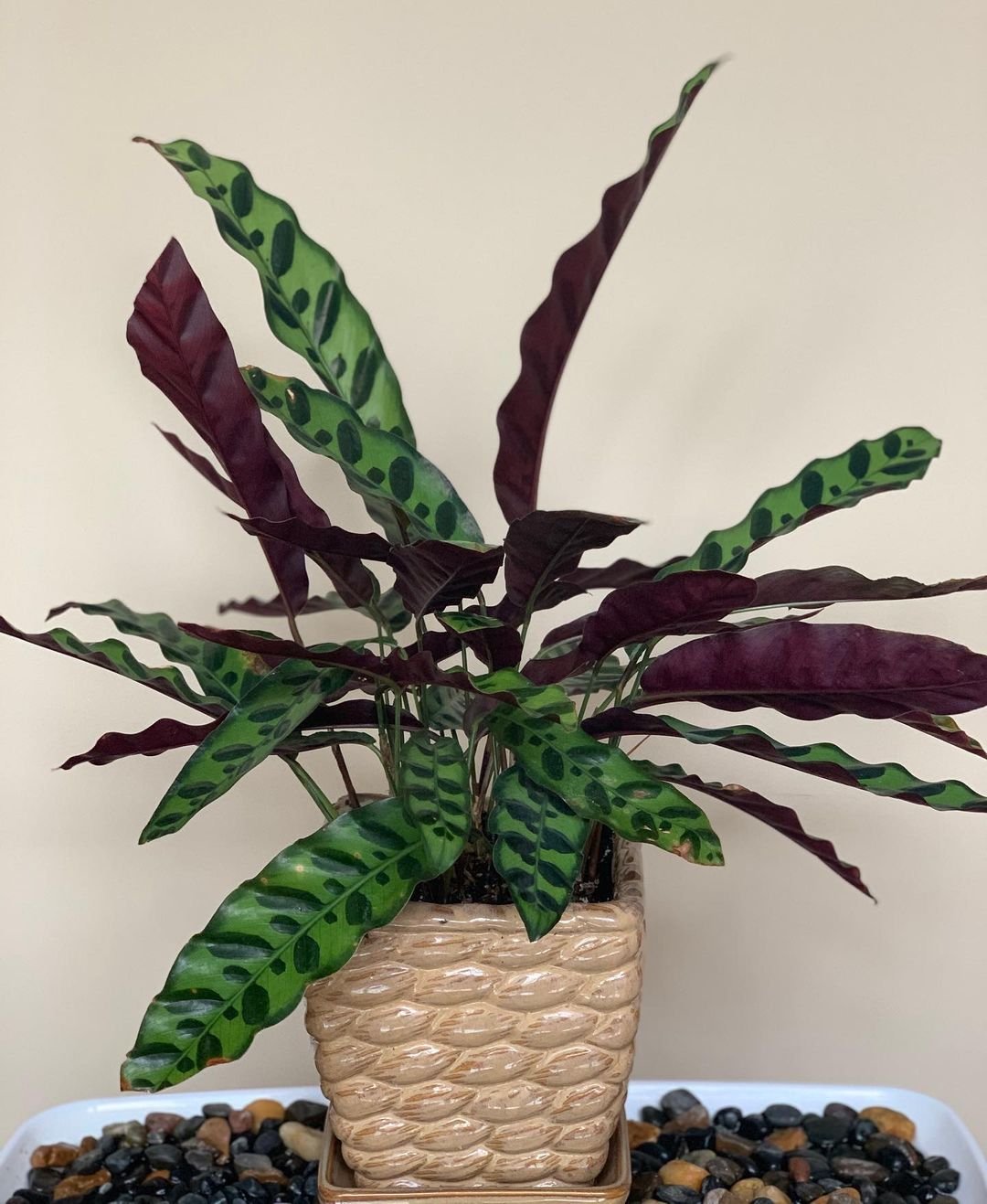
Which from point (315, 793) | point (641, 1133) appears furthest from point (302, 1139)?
point (315, 793)

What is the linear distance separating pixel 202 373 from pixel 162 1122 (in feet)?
2.66

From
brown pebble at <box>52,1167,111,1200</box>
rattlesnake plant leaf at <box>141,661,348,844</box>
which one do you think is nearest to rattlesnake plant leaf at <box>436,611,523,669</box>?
rattlesnake plant leaf at <box>141,661,348,844</box>

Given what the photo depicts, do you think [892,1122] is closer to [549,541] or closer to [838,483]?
[838,483]

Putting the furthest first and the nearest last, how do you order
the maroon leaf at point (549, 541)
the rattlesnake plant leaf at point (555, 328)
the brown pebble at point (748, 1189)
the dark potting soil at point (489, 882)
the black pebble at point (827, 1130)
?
the black pebble at point (827, 1130) < the brown pebble at point (748, 1189) < the dark potting soil at point (489, 882) < the rattlesnake plant leaf at point (555, 328) < the maroon leaf at point (549, 541)

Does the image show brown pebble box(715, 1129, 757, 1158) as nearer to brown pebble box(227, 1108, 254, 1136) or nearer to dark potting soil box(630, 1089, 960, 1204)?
dark potting soil box(630, 1089, 960, 1204)

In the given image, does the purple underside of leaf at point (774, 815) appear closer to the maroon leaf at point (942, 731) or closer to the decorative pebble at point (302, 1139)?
the maroon leaf at point (942, 731)

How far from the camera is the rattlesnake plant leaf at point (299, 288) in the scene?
789 millimetres

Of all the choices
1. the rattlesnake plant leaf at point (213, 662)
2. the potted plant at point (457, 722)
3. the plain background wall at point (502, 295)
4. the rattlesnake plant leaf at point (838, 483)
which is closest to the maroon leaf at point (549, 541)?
the potted plant at point (457, 722)

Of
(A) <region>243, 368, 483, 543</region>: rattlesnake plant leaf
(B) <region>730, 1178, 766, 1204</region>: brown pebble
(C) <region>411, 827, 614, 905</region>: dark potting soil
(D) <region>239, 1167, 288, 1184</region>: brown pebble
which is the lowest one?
(B) <region>730, 1178, 766, 1204</region>: brown pebble

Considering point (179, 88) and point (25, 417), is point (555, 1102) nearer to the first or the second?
point (25, 417)

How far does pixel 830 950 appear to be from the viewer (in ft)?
4.41

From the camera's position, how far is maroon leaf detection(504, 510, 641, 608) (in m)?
0.66

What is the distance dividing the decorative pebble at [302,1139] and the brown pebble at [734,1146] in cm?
7

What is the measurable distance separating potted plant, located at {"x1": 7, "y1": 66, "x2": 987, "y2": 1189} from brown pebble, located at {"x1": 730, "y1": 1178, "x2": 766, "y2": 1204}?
23 cm
